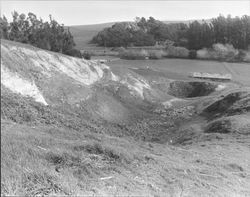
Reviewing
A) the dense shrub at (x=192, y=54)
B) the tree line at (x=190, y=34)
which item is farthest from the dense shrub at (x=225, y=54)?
the tree line at (x=190, y=34)

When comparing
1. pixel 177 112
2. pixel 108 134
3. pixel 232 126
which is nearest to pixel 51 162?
pixel 108 134

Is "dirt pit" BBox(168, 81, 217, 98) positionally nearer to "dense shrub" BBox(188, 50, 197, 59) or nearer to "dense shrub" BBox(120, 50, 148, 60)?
"dense shrub" BBox(120, 50, 148, 60)

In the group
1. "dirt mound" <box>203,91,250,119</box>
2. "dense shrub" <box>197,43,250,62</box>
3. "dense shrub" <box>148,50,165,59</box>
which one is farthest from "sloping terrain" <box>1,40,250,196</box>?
"dense shrub" <box>197,43,250,62</box>

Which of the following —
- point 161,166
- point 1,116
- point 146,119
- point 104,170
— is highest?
point 1,116

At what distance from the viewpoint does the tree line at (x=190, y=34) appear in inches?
4190

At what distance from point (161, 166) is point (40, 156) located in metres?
5.57

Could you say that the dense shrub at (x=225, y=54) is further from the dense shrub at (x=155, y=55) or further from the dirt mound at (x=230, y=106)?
the dirt mound at (x=230, y=106)

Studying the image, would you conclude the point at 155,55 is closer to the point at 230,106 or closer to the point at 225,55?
the point at 225,55

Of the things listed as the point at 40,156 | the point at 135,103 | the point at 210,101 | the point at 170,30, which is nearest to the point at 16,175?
the point at 40,156

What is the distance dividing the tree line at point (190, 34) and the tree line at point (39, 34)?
56.6m

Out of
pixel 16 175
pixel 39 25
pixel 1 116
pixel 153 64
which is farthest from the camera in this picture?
pixel 153 64

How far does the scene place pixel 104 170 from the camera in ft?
33.6

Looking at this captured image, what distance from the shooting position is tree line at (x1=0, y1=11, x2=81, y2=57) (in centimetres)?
5581

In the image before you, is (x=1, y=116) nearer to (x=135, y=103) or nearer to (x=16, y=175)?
(x=16, y=175)
